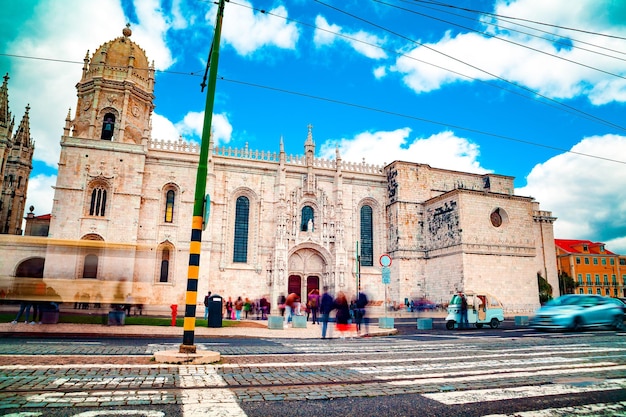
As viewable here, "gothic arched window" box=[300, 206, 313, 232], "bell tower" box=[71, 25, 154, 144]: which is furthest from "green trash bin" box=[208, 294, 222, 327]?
"bell tower" box=[71, 25, 154, 144]

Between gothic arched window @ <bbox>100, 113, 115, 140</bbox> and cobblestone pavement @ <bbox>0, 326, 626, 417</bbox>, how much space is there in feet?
92.9

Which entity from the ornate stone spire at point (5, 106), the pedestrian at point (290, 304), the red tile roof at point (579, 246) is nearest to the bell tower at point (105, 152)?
the ornate stone spire at point (5, 106)

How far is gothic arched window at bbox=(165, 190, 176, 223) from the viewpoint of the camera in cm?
3188

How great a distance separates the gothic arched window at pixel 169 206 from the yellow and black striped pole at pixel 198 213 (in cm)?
2481

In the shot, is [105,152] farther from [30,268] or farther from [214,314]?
[214,314]

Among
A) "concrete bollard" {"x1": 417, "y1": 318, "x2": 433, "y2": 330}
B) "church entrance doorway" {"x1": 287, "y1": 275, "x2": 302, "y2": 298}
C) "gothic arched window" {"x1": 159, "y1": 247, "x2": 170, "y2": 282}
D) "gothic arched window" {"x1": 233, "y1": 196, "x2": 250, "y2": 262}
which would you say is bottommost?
"concrete bollard" {"x1": 417, "y1": 318, "x2": 433, "y2": 330}

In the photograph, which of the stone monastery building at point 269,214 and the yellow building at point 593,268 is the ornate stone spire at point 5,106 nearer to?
the stone monastery building at point 269,214

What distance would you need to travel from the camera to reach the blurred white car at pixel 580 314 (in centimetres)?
1435

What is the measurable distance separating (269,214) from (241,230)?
8.92ft

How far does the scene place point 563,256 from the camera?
191 feet

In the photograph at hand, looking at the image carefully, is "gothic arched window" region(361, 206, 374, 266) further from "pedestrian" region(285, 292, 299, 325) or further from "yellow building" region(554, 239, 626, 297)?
"yellow building" region(554, 239, 626, 297)

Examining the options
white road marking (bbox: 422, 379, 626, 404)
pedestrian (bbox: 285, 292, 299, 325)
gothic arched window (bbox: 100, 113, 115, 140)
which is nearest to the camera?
white road marking (bbox: 422, 379, 626, 404)

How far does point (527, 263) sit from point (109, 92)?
3772cm

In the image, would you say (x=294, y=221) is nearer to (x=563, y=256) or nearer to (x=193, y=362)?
(x=193, y=362)
